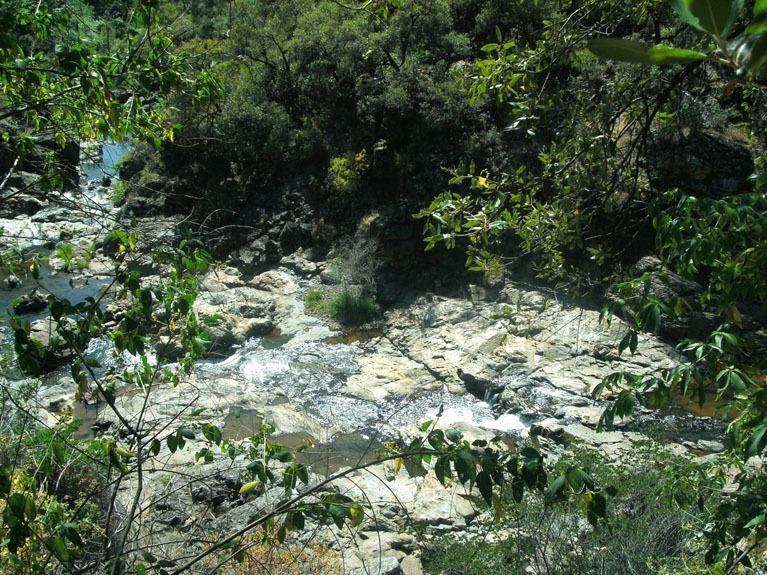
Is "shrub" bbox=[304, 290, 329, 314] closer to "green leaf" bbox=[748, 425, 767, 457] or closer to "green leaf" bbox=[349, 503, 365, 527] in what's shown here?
"green leaf" bbox=[349, 503, 365, 527]

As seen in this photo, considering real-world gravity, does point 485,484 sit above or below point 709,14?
below

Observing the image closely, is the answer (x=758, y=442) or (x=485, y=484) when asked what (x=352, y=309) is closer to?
(x=485, y=484)

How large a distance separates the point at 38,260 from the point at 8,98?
1105 mm

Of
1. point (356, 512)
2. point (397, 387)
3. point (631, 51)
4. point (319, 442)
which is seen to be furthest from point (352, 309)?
point (631, 51)

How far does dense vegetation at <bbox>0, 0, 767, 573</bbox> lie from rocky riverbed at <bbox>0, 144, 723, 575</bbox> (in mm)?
921

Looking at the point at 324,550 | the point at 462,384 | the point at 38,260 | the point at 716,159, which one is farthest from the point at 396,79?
the point at 38,260

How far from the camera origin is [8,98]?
10.2 ft

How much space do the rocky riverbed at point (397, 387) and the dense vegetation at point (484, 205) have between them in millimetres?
921

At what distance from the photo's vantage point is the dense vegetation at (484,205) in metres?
1.99

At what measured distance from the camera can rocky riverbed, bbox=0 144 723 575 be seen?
22.7ft

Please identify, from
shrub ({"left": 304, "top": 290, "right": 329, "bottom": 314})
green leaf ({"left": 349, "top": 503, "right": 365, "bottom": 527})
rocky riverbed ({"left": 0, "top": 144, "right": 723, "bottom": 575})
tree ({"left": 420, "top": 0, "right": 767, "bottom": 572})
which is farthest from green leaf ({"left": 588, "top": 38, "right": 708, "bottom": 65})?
shrub ({"left": 304, "top": 290, "right": 329, "bottom": 314})

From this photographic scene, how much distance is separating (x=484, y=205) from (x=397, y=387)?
7.65 m

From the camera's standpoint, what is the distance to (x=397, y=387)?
10.7 m

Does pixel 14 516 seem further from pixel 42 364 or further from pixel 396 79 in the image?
pixel 396 79
